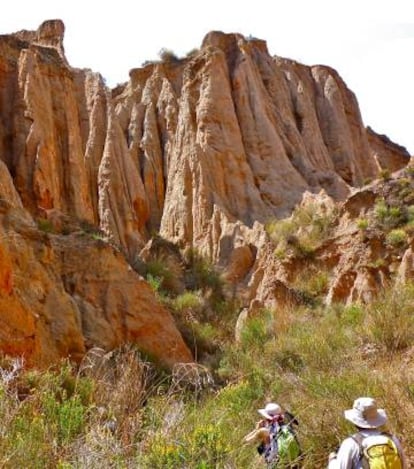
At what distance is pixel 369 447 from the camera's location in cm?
499

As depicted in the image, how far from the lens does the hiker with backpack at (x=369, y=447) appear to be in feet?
16.0

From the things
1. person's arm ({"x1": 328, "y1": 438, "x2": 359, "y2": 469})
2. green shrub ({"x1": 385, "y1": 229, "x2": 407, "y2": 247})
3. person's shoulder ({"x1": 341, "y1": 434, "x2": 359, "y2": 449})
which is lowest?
person's arm ({"x1": 328, "y1": 438, "x2": 359, "y2": 469})

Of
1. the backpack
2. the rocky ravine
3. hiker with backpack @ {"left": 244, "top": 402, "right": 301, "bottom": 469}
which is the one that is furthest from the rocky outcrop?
the backpack

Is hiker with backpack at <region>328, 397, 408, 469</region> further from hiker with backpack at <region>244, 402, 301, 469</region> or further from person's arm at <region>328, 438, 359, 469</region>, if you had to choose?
hiker with backpack at <region>244, 402, 301, 469</region>

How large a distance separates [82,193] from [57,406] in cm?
2299

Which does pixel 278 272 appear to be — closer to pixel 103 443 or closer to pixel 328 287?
pixel 328 287

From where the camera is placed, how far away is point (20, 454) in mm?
4695

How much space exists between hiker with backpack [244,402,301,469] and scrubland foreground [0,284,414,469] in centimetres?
Result: 18

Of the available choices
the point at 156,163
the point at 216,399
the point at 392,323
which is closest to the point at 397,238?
the point at 392,323

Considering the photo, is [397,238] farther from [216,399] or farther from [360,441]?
[360,441]

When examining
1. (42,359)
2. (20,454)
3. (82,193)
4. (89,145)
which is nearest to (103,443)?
(20,454)

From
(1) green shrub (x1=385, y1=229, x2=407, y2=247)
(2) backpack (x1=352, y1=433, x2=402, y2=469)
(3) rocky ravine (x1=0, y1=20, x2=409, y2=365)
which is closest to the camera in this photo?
(2) backpack (x1=352, y1=433, x2=402, y2=469)

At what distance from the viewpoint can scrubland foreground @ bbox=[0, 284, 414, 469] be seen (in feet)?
16.1

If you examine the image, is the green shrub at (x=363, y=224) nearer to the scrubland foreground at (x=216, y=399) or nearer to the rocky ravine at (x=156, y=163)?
the rocky ravine at (x=156, y=163)
